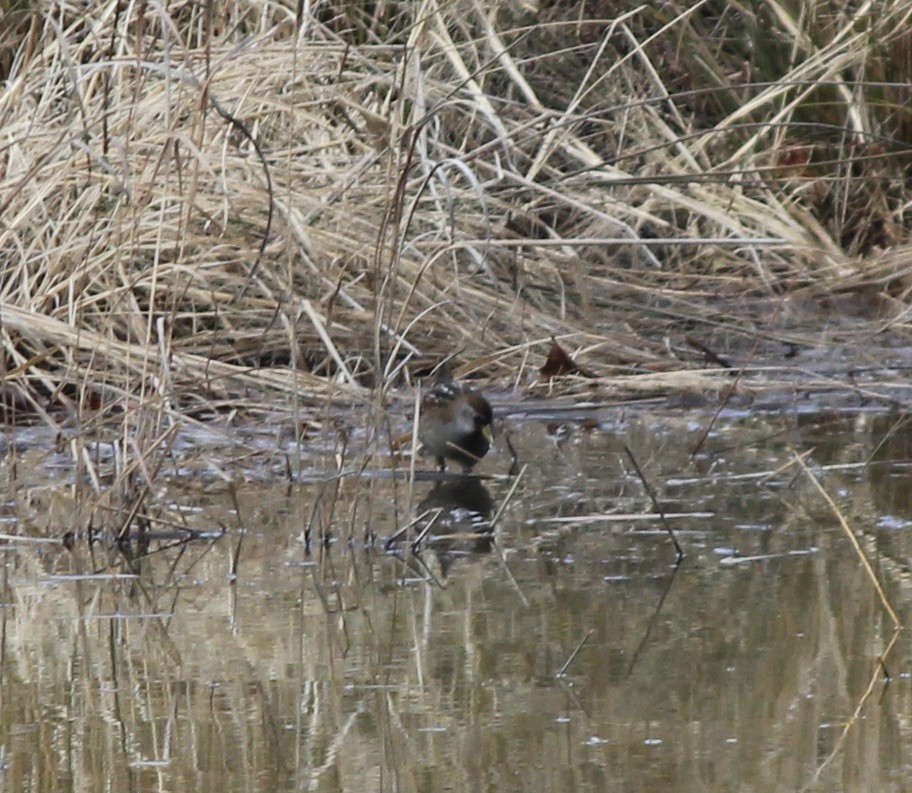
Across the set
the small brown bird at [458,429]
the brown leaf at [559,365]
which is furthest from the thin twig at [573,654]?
the brown leaf at [559,365]

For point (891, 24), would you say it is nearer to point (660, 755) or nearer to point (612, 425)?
point (612, 425)

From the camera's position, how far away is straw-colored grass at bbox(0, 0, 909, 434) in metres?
6.26

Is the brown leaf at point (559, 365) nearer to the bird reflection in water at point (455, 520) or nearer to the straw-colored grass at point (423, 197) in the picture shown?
the straw-colored grass at point (423, 197)

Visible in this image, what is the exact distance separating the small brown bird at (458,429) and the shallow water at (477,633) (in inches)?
4.4

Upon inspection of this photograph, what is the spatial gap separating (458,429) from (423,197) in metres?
1.97

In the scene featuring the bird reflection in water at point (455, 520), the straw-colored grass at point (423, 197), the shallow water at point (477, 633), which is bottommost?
the bird reflection in water at point (455, 520)

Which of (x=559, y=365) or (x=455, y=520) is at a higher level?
(x=559, y=365)

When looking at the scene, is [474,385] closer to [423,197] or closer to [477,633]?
[423,197]

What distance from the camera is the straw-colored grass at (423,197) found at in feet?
20.5

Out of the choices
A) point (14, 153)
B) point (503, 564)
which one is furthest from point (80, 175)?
point (503, 564)

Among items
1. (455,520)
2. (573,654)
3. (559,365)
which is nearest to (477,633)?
(573,654)

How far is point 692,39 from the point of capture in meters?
9.04

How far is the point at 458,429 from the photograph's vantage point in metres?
5.54

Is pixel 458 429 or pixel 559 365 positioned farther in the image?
pixel 559 365
